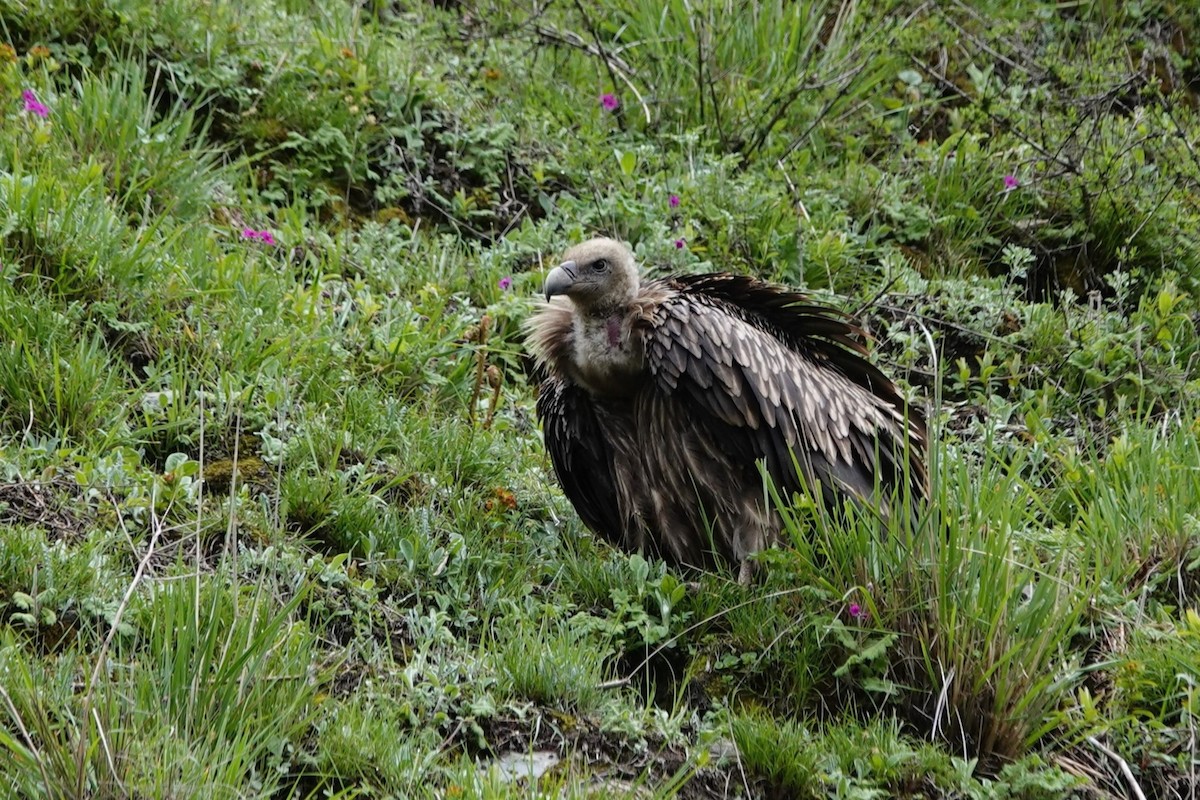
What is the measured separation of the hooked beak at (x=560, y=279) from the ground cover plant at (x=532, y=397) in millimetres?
678

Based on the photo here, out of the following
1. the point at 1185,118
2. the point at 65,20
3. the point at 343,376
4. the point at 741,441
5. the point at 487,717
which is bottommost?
the point at 487,717

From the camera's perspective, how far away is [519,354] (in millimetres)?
5848

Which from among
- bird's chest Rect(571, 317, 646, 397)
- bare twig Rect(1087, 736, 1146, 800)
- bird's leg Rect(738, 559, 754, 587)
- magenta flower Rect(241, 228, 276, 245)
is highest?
bird's chest Rect(571, 317, 646, 397)

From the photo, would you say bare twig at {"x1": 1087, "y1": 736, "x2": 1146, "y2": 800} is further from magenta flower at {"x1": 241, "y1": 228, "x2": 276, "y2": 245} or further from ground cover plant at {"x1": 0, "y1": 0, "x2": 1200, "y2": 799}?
magenta flower at {"x1": 241, "y1": 228, "x2": 276, "y2": 245}

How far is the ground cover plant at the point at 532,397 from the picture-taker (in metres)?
3.64

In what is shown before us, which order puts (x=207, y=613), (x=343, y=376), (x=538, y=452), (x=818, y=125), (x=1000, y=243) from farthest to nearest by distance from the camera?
(x=818, y=125)
(x=1000, y=243)
(x=538, y=452)
(x=343, y=376)
(x=207, y=613)

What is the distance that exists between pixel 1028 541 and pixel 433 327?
7.93 feet

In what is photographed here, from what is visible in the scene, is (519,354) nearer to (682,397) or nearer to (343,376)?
(343,376)

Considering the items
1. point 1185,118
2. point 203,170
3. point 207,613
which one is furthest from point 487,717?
point 1185,118

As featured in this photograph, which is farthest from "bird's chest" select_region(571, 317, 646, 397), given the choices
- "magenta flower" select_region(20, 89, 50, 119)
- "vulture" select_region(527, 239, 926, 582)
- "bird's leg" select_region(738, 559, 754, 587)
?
"magenta flower" select_region(20, 89, 50, 119)

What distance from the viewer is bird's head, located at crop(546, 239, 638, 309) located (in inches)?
191

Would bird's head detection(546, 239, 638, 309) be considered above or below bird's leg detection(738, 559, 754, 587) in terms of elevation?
above

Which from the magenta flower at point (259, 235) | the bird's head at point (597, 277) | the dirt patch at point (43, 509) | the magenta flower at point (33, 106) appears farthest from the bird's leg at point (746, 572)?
the magenta flower at point (33, 106)

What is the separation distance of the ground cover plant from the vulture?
182 millimetres
